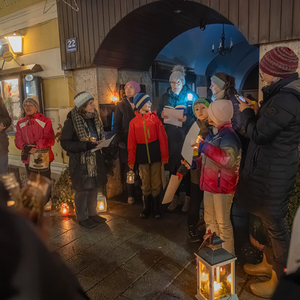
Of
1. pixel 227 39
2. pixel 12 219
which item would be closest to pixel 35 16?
pixel 12 219

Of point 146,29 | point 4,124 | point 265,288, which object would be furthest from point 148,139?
point 4,124

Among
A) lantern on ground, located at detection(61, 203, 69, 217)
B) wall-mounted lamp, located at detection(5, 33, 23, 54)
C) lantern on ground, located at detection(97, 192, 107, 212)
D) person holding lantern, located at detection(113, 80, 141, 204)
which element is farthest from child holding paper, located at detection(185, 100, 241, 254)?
wall-mounted lamp, located at detection(5, 33, 23, 54)

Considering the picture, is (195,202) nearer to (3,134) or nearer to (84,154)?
(84,154)

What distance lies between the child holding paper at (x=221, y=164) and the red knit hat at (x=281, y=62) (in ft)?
1.76

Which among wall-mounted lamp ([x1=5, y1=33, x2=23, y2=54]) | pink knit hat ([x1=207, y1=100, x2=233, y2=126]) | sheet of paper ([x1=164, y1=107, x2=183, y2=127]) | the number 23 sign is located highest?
wall-mounted lamp ([x1=5, y1=33, x2=23, y2=54])

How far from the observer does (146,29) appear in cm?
525

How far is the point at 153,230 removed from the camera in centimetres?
433

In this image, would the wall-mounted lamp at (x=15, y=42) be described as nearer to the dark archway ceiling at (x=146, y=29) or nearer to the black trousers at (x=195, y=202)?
the dark archway ceiling at (x=146, y=29)

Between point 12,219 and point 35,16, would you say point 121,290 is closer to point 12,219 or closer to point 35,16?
point 12,219

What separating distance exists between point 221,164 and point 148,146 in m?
1.85

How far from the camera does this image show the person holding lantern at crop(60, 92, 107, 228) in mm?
4254

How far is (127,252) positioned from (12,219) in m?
3.08

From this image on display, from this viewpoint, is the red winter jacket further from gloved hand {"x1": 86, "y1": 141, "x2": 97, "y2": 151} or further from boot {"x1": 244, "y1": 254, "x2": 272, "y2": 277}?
boot {"x1": 244, "y1": 254, "x2": 272, "y2": 277}

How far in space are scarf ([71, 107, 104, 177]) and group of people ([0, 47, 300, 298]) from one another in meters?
0.01
